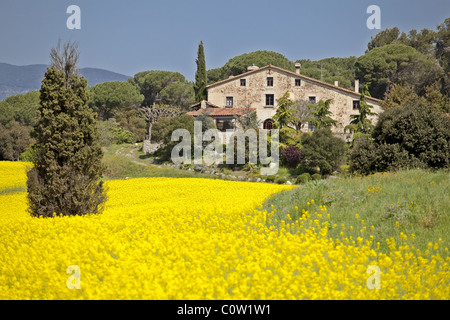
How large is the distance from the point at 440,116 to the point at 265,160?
16741mm

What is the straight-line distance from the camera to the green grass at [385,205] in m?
8.53

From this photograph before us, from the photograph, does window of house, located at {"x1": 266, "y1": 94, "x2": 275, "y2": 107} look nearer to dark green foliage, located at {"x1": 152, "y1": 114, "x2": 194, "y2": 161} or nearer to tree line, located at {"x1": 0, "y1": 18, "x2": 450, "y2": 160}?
tree line, located at {"x1": 0, "y1": 18, "x2": 450, "y2": 160}

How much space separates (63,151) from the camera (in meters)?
13.1

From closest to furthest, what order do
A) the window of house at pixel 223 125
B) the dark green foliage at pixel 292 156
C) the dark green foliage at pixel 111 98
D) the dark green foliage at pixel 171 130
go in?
the dark green foliage at pixel 292 156 < the dark green foliage at pixel 171 130 < the window of house at pixel 223 125 < the dark green foliage at pixel 111 98

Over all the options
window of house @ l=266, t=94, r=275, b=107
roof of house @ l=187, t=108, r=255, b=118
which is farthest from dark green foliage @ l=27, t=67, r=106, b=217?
window of house @ l=266, t=94, r=275, b=107

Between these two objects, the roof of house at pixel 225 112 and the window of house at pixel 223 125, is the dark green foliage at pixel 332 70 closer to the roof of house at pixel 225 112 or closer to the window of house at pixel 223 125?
the roof of house at pixel 225 112

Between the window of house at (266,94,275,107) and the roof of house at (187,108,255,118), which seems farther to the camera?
the window of house at (266,94,275,107)

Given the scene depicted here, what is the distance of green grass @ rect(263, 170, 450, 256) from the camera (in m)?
8.53

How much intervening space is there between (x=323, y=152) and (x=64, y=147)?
2309 centimetres

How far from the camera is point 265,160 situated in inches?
1412

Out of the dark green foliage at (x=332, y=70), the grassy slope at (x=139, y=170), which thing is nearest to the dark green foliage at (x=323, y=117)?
the grassy slope at (x=139, y=170)

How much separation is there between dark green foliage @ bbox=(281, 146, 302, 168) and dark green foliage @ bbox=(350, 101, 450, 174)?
13.7 meters

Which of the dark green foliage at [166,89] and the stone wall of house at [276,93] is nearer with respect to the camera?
the stone wall of house at [276,93]

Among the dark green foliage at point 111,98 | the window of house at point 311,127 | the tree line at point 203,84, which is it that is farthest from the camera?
the dark green foliage at point 111,98
